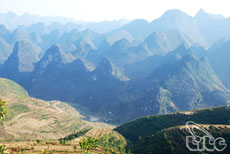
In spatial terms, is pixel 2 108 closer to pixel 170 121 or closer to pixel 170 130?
pixel 170 130

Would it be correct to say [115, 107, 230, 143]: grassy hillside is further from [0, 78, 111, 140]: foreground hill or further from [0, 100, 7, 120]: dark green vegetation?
Result: [0, 100, 7, 120]: dark green vegetation

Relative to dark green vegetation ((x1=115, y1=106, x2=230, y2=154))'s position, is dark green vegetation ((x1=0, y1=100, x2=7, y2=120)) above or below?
above

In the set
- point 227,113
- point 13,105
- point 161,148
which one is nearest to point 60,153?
point 161,148

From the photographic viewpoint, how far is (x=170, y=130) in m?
94.3
